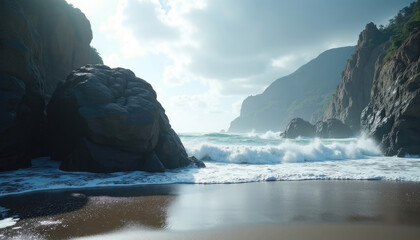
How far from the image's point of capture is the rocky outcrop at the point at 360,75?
57500 mm

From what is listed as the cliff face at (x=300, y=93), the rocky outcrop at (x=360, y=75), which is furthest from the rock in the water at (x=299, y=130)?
the cliff face at (x=300, y=93)

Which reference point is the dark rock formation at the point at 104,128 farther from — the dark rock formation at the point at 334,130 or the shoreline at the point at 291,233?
the dark rock formation at the point at 334,130

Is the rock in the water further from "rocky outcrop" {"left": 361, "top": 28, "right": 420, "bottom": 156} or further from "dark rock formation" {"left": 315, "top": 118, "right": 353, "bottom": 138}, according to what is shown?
"rocky outcrop" {"left": 361, "top": 28, "right": 420, "bottom": 156}

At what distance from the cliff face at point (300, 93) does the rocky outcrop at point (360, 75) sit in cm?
8525

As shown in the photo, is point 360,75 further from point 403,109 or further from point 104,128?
point 104,128

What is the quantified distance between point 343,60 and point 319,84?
22.1m

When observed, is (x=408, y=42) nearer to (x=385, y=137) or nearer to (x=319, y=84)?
(x=385, y=137)

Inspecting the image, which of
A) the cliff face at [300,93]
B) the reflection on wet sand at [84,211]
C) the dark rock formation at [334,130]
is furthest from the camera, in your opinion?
the cliff face at [300,93]

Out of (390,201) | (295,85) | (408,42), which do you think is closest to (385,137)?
(408,42)

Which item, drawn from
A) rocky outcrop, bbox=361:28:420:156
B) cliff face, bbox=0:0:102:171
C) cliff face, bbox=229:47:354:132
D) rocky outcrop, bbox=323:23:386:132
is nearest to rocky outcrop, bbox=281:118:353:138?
rocky outcrop, bbox=323:23:386:132

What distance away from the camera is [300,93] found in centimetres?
17525

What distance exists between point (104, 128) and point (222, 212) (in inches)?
321

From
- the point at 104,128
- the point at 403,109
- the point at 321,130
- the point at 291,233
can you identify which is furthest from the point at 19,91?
the point at 321,130

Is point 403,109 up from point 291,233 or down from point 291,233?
up
